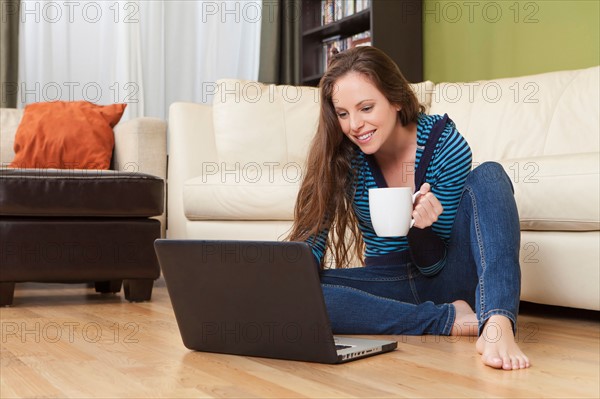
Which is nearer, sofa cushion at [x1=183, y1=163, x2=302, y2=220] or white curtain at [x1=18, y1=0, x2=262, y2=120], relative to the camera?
sofa cushion at [x1=183, y1=163, x2=302, y2=220]

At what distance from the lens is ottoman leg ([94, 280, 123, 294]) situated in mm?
2859

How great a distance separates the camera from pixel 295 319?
1369 mm

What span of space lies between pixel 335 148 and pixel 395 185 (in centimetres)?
16

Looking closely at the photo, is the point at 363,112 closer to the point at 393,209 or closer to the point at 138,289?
the point at 393,209

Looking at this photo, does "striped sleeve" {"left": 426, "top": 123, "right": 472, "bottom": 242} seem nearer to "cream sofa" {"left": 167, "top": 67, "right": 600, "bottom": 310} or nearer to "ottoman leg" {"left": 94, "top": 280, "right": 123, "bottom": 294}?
"cream sofa" {"left": 167, "top": 67, "right": 600, "bottom": 310}

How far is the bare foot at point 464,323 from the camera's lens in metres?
1.64

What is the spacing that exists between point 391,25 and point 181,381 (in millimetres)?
3085

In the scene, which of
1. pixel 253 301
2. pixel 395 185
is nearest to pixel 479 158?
pixel 395 185

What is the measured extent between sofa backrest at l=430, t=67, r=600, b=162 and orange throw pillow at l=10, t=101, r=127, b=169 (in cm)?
142

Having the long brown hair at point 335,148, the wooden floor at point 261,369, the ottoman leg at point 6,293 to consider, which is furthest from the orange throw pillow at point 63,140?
the long brown hair at point 335,148

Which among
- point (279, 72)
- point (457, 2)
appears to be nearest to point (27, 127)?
point (279, 72)

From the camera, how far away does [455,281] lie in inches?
67.7

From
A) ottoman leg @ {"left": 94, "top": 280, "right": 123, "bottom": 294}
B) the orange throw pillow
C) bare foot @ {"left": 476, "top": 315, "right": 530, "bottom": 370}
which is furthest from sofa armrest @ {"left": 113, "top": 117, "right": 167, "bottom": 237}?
bare foot @ {"left": 476, "top": 315, "right": 530, "bottom": 370}

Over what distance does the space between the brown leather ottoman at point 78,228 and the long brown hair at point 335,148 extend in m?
0.94
